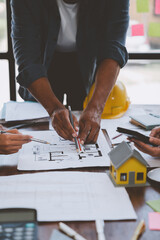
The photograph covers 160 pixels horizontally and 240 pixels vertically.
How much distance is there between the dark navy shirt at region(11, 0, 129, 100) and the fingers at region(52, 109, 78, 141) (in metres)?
0.25

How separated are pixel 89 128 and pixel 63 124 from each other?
0.11 meters

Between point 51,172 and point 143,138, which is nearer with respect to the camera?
point 51,172

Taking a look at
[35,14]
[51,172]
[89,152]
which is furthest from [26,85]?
[51,172]

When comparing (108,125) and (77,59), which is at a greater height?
(77,59)

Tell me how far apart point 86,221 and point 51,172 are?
0.30 meters

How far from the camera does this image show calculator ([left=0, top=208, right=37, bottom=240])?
695mm

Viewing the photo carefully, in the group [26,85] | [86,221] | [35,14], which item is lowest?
[86,221]

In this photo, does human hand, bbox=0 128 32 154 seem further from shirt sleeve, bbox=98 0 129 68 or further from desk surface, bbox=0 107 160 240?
shirt sleeve, bbox=98 0 129 68

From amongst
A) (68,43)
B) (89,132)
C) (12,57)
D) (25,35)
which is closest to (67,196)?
(89,132)

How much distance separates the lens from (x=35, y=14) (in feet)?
5.47

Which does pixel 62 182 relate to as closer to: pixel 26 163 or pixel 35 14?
pixel 26 163

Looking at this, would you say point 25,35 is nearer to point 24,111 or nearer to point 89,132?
point 24,111

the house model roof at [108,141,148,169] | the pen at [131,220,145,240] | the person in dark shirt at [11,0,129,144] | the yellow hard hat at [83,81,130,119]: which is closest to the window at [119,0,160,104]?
the person in dark shirt at [11,0,129,144]

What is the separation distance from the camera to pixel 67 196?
3.01 feet
